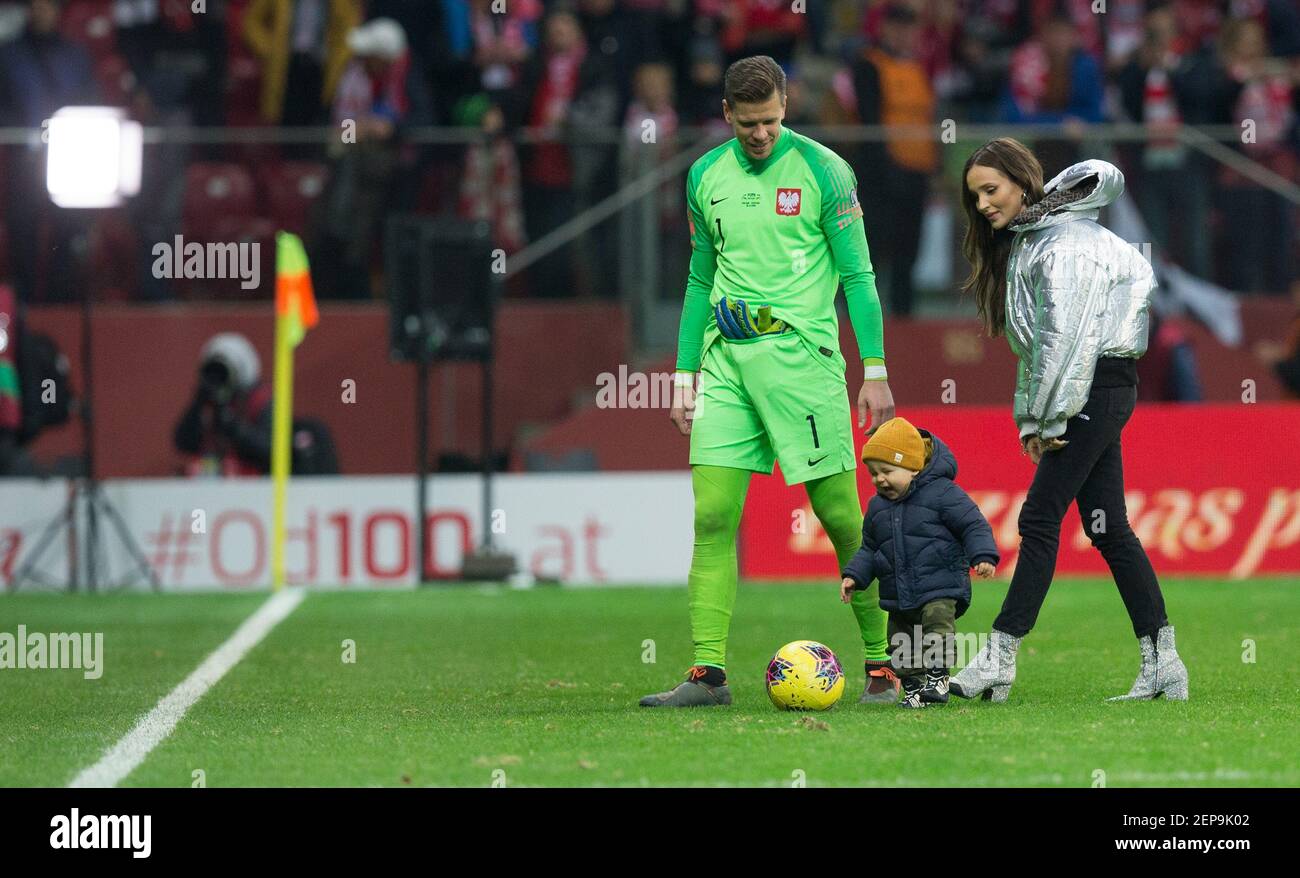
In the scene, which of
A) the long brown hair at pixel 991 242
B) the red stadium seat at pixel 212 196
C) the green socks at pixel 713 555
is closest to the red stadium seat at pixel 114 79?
the red stadium seat at pixel 212 196

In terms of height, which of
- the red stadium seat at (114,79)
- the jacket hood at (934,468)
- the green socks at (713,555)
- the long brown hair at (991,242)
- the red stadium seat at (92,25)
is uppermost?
the red stadium seat at (92,25)

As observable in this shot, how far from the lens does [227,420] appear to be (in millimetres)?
16906

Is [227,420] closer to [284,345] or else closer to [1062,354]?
[284,345]

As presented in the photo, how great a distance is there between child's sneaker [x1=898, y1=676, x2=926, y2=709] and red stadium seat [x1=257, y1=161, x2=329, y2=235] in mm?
9852

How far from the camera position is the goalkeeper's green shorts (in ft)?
26.8

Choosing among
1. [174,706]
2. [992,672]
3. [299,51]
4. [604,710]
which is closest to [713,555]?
[604,710]

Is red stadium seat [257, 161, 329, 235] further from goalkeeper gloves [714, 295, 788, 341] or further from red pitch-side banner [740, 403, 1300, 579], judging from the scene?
goalkeeper gloves [714, 295, 788, 341]

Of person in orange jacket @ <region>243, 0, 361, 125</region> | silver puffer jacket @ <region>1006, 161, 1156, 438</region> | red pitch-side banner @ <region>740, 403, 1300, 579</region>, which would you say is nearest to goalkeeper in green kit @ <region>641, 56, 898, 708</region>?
silver puffer jacket @ <region>1006, 161, 1156, 438</region>

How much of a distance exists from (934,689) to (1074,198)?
185cm

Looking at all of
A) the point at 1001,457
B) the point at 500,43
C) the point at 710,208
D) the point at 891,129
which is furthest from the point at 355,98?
the point at 710,208

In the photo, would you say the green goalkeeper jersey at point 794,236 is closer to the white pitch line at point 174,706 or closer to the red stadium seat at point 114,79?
the white pitch line at point 174,706

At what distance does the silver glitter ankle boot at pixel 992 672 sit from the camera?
816 centimetres

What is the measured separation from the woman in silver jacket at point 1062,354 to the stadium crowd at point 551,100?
8.30m
